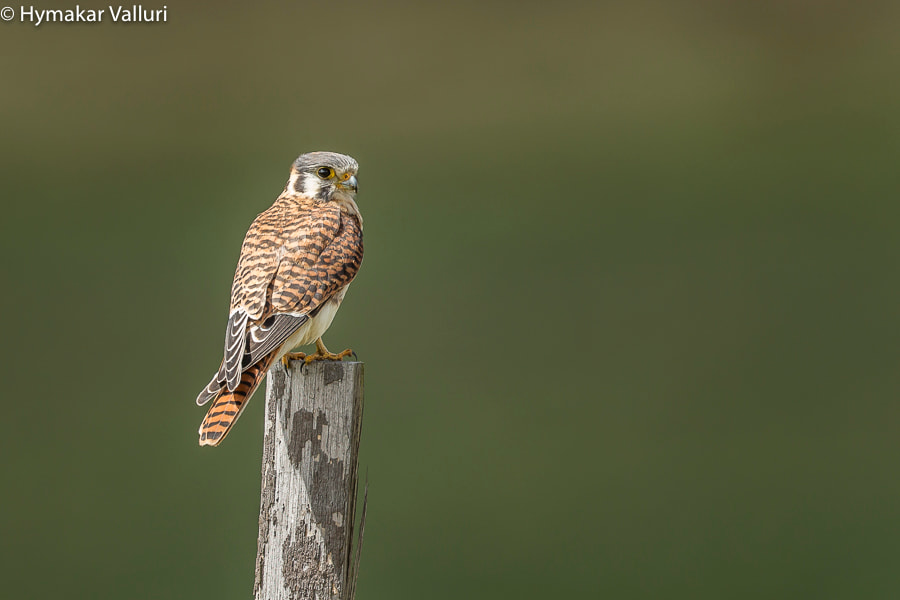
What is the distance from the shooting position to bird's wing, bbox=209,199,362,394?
2.04 meters

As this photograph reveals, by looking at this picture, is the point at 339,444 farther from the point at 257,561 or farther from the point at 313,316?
the point at 313,316

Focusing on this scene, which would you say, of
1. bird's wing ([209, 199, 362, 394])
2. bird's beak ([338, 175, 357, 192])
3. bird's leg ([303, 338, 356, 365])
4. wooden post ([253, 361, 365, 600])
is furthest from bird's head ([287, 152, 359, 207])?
wooden post ([253, 361, 365, 600])

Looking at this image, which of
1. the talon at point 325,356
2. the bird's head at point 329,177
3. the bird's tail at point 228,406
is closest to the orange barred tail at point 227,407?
the bird's tail at point 228,406

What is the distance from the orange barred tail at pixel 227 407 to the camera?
1.82m

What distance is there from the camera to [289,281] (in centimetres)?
225

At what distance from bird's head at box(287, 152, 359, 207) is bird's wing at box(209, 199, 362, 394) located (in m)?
0.13

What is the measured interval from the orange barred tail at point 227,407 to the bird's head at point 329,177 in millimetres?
856

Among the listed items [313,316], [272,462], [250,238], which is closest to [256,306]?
[313,316]

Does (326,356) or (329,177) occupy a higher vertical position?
(329,177)

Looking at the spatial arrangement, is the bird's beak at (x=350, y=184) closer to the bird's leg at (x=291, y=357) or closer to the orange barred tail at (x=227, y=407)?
the bird's leg at (x=291, y=357)

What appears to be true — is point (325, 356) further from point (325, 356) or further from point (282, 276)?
point (282, 276)

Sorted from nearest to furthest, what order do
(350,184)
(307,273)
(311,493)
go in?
(311,493) → (307,273) → (350,184)

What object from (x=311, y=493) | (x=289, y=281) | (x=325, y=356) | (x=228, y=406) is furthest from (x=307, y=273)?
(x=311, y=493)

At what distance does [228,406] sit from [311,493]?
27 centimetres
